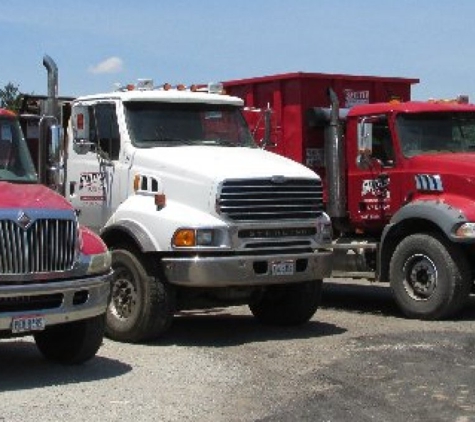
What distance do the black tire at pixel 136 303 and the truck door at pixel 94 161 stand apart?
86 centimetres

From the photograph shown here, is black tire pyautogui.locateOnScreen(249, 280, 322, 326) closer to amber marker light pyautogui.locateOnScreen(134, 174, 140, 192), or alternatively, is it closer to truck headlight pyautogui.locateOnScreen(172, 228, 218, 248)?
truck headlight pyautogui.locateOnScreen(172, 228, 218, 248)

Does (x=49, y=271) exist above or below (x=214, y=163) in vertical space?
below

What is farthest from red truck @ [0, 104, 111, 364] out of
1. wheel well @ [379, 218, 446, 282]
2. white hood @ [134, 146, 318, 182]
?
wheel well @ [379, 218, 446, 282]

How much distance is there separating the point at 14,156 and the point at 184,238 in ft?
5.93

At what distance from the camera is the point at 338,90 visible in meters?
13.8

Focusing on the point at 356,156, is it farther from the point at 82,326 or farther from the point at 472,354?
the point at 82,326

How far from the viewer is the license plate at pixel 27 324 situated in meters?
7.79

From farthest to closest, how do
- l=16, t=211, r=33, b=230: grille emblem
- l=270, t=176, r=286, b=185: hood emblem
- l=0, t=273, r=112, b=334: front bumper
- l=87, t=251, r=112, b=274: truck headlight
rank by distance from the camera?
1. l=270, t=176, r=286, b=185: hood emblem
2. l=87, t=251, r=112, b=274: truck headlight
3. l=16, t=211, r=33, b=230: grille emblem
4. l=0, t=273, r=112, b=334: front bumper

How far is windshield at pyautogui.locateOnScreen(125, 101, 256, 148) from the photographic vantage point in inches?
427

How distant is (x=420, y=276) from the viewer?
11.9 m

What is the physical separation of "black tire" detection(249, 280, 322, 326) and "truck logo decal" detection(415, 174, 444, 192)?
195cm

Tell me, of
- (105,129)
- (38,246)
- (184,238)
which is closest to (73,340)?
(38,246)

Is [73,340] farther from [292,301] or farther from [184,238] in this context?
[292,301]

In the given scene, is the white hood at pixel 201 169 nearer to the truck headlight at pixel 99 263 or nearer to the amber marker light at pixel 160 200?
the amber marker light at pixel 160 200
